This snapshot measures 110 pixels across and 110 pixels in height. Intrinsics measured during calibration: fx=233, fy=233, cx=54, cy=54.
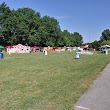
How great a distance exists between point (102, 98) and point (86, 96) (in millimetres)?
Answer: 536

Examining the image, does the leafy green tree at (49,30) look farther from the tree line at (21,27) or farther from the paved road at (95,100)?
the paved road at (95,100)

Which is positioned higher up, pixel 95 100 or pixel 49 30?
pixel 49 30

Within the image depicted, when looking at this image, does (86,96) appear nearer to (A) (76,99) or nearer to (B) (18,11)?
(A) (76,99)

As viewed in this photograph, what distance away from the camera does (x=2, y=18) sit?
287 feet

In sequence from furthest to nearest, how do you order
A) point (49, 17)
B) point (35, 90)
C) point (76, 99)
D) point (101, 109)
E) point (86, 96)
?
point (49, 17)
point (35, 90)
point (86, 96)
point (76, 99)
point (101, 109)

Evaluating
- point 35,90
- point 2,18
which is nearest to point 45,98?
point 35,90

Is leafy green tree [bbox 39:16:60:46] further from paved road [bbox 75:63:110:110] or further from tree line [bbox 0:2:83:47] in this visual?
paved road [bbox 75:63:110:110]

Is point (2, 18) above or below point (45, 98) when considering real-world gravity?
above

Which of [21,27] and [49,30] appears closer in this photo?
[21,27]

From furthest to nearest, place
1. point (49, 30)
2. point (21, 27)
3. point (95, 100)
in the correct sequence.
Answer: point (49, 30), point (21, 27), point (95, 100)

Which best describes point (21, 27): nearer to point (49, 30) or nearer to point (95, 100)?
point (49, 30)

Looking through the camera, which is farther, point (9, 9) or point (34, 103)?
point (9, 9)

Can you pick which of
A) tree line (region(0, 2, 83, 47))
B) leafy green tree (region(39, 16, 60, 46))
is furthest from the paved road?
leafy green tree (region(39, 16, 60, 46))

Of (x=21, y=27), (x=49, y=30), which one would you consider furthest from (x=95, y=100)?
(x=49, y=30)
